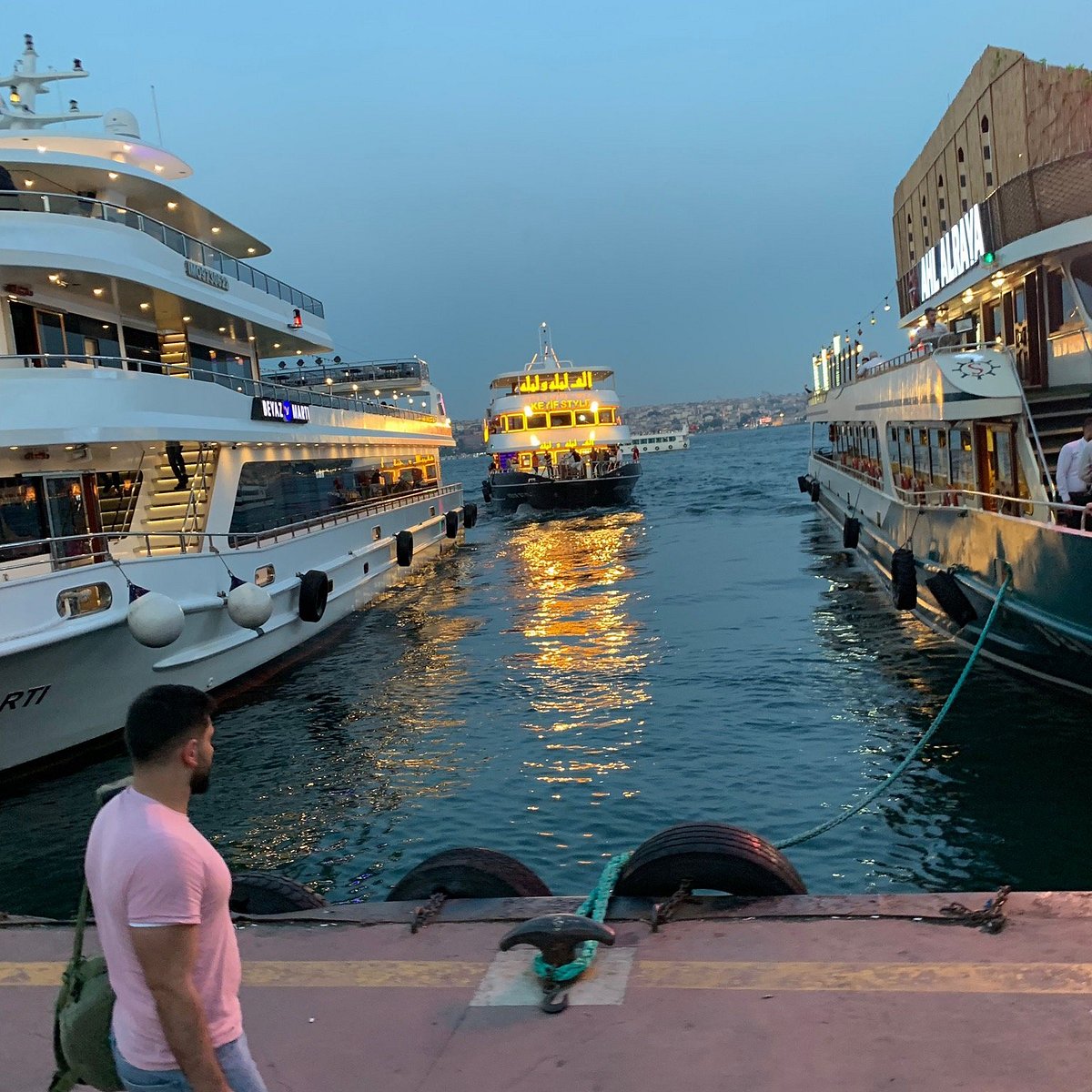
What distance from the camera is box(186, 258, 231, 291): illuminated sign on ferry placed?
1652 cm

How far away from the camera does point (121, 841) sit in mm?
2301

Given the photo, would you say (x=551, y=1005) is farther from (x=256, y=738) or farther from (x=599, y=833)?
(x=256, y=738)

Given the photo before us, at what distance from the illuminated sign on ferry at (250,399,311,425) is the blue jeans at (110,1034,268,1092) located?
15114mm

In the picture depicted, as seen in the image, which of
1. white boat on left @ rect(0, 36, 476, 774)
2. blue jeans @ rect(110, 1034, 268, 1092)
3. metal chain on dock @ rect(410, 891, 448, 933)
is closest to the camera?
blue jeans @ rect(110, 1034, 268, 1092)

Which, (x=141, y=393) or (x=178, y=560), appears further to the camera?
(x=141, y=393)

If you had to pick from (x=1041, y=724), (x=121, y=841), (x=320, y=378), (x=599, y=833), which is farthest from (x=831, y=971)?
(x=320, y=378)

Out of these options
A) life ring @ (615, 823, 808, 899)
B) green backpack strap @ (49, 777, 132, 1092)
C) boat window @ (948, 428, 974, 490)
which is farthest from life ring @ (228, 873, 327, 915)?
boat window @ (948, 428, 974, 490)

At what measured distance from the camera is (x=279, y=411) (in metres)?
17.8

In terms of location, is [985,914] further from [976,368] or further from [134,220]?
[134,220]

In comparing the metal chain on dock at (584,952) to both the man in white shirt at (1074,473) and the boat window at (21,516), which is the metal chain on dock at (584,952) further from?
the boat window at (21,516)

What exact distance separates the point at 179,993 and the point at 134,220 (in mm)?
14901

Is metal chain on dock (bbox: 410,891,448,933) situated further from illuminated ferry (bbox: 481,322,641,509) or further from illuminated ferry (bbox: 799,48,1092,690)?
illuminated ferry (bbox: 481,322,641,509)

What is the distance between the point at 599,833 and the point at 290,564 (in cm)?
942

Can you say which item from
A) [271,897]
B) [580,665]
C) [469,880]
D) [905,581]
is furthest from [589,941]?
[905,581]
